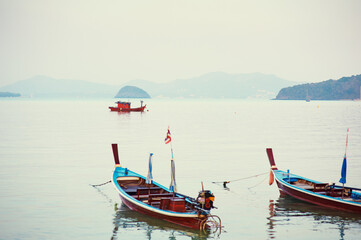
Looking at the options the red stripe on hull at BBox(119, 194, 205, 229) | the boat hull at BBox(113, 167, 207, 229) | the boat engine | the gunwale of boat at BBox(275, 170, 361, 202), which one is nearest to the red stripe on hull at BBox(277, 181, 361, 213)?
the gunwale of boat at BBox(275, 170, 361, 202)

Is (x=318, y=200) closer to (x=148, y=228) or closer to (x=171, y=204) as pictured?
(x=171, y=204)

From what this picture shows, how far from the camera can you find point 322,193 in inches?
1146

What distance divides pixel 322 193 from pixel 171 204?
985cm

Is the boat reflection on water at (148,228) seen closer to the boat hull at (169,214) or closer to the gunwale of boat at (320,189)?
the boat hull at (169,214)

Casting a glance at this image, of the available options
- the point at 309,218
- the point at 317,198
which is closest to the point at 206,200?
A: the point at 309,218

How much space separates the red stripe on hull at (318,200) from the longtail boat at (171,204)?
6183mm

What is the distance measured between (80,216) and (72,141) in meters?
41.5

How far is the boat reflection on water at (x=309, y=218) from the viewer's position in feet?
83.3

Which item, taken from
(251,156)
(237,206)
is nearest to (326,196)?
(237,206)

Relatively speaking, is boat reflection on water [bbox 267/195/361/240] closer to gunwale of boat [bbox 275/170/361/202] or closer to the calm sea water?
the calm sea water

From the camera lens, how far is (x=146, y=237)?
23.7 metres

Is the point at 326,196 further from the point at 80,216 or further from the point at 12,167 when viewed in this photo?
the point at 12,167

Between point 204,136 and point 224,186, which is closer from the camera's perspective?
point 224,186

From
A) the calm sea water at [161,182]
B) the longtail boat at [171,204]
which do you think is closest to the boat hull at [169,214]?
the longtail boat at [171,204]
